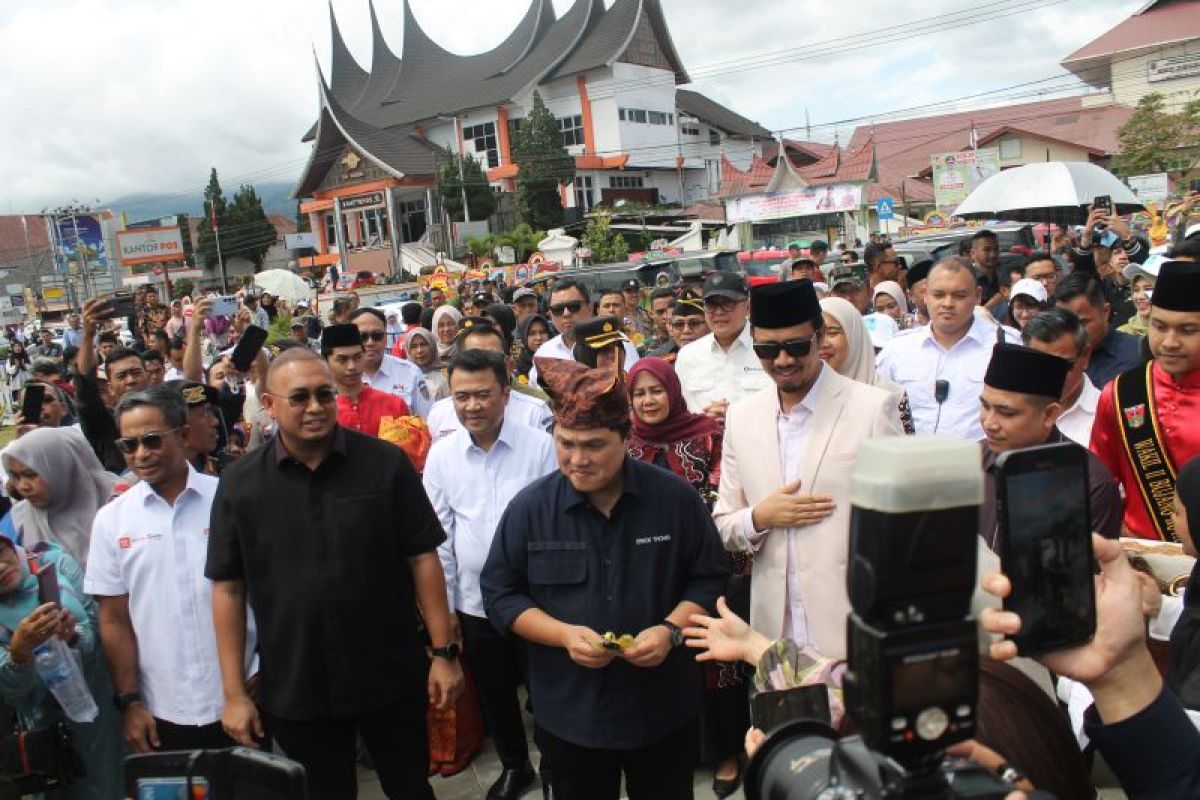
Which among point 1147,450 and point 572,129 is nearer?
point 1147,450

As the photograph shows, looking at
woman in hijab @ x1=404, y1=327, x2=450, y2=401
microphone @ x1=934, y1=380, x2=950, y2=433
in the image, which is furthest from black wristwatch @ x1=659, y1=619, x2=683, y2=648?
woman in hijab @ x1=404, y1=327, x2=450, y2=401

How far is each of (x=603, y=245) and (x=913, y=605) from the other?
3831cm

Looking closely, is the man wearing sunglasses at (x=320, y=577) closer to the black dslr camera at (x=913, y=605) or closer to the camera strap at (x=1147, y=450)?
the black dslr camera at (x=913, y=605)

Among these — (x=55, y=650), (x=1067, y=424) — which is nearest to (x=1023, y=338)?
(x=1067, y=424)

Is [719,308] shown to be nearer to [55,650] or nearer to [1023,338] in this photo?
[1023,338]

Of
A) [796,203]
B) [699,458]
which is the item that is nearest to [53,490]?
[699,458]

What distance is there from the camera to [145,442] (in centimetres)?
310

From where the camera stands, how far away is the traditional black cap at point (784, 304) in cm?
283

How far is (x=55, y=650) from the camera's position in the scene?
2.93 m

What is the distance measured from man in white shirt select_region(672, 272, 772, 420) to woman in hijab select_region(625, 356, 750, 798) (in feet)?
2.52

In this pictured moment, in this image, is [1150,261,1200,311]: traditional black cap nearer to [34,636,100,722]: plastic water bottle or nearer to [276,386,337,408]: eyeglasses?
[276,386,337,408]: eyeglasses

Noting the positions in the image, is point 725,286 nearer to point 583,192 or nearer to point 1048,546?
point 1048,546

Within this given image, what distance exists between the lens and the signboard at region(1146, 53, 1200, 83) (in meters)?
44.4

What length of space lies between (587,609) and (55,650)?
1756mm
